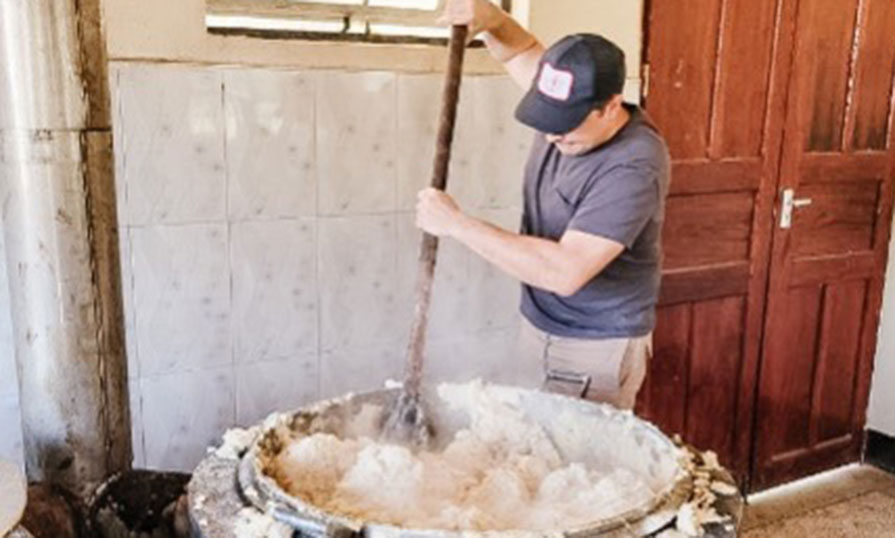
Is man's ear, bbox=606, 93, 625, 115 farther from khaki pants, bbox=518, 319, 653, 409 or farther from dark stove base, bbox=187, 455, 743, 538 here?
dark stove base, bbox=187, 455, 743, 538

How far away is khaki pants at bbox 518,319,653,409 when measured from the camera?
1.95m

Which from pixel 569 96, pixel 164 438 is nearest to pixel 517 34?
pixel 569 96

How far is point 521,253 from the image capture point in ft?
5.48

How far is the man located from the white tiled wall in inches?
11.3

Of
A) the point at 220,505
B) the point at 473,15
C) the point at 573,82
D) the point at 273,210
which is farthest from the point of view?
the point at 273,210

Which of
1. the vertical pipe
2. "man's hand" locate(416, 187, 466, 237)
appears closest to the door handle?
"man's hand" locate(416, 187, 466, 237)

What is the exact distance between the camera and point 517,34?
7.05ft

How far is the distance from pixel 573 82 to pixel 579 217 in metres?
0.27

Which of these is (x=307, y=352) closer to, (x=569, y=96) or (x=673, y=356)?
(x=569, y=96)

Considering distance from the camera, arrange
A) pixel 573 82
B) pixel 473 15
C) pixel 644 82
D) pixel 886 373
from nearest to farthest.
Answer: pixel 573 82 → pixel 473 15 → pixel 644 82 → pixel 886 373

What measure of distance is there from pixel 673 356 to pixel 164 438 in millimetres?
1715

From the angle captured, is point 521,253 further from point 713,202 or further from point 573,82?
point 713,202

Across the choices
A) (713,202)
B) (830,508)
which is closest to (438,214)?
(713,202)

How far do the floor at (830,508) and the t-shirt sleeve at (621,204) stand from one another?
171 cm
